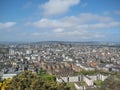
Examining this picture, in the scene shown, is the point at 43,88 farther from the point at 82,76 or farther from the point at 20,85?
the point at 82,76

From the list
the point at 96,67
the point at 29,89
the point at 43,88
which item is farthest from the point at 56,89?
the point at 96,67

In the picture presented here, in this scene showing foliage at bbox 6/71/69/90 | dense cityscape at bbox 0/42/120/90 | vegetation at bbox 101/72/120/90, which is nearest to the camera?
vegetation at bbox 101/72/120/90

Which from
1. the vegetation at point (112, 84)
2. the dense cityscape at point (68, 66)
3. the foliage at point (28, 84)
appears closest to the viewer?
the vegetation at point (112, 84)

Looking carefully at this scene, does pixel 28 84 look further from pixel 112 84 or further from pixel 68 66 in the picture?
pixel 68 66

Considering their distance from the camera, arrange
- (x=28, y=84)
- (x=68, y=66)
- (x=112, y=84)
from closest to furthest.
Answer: (x=112, y=84), (x=28, y=84), (x=68, y=66)

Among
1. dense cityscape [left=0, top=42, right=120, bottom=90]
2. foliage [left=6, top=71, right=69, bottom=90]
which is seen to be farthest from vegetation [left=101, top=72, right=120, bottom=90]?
dense cityscape [left=0, top=42, right=120, bottom=90]

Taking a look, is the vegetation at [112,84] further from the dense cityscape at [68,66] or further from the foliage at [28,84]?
the dense cityscape at [68,66]

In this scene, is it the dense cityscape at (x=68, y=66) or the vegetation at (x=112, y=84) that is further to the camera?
the dense cityscape at (x=68, y=66)

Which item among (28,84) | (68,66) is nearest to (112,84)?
(28,84)

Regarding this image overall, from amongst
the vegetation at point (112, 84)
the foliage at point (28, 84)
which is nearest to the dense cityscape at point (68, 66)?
the vegetation at point (112, 84)

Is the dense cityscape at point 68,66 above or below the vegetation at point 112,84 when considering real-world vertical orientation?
below

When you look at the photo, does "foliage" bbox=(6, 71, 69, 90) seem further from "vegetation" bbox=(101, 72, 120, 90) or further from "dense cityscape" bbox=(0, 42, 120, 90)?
"dense cityscape" bbox=(0, 42, 120, 90)
